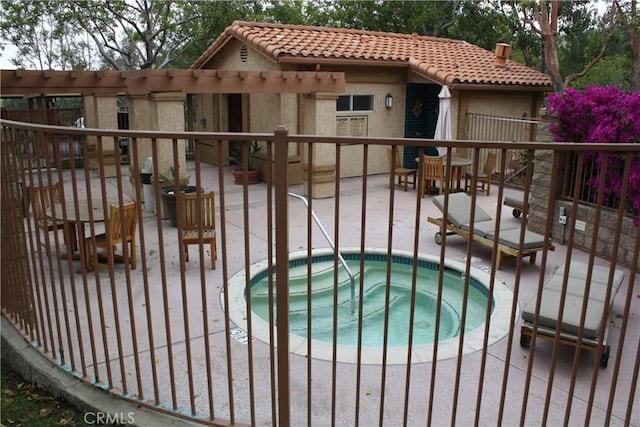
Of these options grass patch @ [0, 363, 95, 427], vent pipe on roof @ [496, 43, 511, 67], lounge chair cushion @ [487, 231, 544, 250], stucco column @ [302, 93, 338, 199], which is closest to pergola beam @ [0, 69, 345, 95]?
stucco column @ [302, 93, 338, 199]

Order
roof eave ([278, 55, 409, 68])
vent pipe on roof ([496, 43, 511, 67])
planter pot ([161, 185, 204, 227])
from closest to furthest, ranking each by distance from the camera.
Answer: planter pot ([161, 185, 204, 227]) < roof eave ([278, 55, 409, 68]) < vent pipe on roof ([496, 43, 511, 67])

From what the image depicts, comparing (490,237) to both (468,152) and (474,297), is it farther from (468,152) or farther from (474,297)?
(468,152)

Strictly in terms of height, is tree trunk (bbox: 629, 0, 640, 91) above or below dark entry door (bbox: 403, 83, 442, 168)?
above

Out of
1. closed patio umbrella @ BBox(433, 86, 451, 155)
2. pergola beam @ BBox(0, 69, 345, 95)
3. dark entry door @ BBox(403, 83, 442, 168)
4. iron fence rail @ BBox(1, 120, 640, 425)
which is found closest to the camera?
iron fence rail @ BBox(1, 120, 640, 425)

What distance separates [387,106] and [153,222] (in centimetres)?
747

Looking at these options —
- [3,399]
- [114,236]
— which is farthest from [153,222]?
[3,399]

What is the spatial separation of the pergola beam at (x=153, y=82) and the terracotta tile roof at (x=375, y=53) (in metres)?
1.45

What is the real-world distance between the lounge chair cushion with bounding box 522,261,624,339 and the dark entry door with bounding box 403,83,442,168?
378 inches

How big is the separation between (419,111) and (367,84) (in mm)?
1901

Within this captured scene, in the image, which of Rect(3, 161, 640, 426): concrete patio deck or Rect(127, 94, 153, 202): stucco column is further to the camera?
Rect(127, 94, 153, 202): stucco column

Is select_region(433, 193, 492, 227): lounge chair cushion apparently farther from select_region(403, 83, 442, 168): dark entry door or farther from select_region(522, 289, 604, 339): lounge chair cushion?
select_region(403, 83, 442, 168): dark entry door

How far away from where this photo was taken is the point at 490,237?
7445 millimetres

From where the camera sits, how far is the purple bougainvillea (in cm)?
696

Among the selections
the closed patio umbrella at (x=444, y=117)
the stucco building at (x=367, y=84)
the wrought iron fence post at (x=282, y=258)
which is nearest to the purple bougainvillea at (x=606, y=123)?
the closed patio umbrella at (x=444, y=117)
